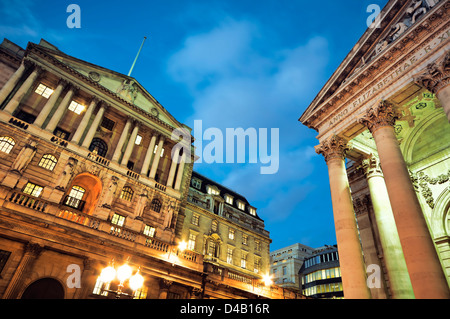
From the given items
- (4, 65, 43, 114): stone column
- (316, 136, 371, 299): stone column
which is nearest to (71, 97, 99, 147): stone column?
(4, 65, 43, 114): stone column

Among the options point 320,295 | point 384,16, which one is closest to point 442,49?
point 384,16

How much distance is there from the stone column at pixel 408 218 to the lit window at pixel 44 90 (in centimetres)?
3073

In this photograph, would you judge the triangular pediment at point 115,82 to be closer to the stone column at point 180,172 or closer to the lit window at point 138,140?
the lit window at point 138,140

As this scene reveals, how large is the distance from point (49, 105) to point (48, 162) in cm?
631

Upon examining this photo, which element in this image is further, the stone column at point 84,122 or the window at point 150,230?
the window at point 150,230

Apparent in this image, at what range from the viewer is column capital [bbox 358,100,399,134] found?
14.4m

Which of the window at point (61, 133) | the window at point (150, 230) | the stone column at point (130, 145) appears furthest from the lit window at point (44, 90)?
the window at point (150, 230)

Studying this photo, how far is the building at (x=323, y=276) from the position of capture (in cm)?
6191

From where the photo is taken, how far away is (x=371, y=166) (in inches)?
706

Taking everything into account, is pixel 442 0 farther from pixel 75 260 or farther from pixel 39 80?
pixel 39 80

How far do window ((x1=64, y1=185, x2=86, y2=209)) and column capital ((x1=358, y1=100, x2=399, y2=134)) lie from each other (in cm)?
2634

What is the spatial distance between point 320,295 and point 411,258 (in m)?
63.8

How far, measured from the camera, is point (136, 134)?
102ft
